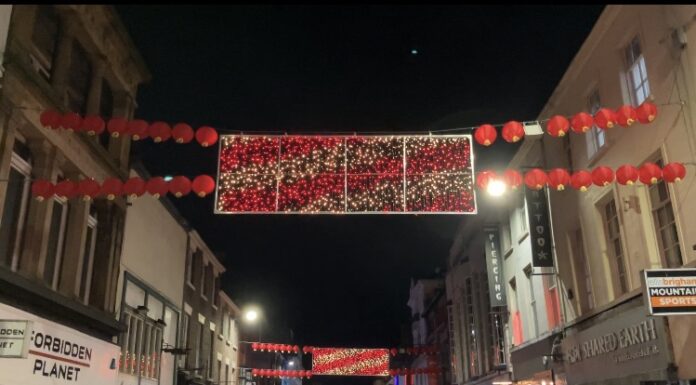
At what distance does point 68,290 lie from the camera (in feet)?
44.2

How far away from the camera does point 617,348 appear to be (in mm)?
13805

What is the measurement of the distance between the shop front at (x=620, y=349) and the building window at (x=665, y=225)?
3.70 feet

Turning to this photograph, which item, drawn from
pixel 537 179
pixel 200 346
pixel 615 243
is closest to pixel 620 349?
pixel 615 243

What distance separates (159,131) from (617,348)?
35.4 feet

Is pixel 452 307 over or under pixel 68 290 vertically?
over

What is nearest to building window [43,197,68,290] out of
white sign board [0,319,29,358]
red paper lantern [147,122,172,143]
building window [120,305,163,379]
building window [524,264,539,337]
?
building window [120,305,163,379]

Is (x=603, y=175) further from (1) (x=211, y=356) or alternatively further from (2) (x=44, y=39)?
(1) (x=211, y=356)

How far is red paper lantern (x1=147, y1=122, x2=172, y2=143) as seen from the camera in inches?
414

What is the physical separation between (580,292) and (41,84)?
14.0 meters

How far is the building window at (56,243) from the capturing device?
13320 millimetres

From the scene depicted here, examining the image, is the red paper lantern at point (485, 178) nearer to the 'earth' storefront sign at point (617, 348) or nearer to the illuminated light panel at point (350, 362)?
the 'earth' storefront sign at point (617, 348)

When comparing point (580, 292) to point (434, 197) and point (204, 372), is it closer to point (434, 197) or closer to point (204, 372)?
point (434, 197)

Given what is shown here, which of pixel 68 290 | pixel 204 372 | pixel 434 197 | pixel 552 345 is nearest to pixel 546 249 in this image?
pixel 552 345

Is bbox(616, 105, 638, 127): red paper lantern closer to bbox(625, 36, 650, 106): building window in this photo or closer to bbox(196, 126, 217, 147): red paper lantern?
bbox(625, 36, 650, 106): building window
